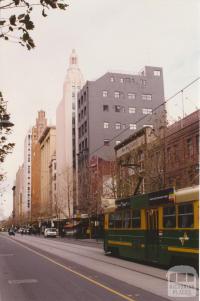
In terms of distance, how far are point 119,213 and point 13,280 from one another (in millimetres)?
11016

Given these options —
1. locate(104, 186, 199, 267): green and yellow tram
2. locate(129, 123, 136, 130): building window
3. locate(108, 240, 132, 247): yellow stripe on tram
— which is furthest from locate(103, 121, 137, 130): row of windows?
locate(104, 186, 199, 267): green and yellow tram

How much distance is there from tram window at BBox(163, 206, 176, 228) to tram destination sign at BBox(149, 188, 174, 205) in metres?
0.33

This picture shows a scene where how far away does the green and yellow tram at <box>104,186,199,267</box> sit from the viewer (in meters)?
18.6

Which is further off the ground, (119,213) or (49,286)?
(119,213)

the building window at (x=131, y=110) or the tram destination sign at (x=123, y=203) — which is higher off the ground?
the building window at (x=131, y=110)

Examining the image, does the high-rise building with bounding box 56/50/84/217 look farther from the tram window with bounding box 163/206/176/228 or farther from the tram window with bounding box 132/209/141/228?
the tram window with bounding box 163/206/176/228

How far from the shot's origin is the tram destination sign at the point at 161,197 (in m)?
20.5

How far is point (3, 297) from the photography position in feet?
43.5

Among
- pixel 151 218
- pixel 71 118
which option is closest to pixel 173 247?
pixel 151 218

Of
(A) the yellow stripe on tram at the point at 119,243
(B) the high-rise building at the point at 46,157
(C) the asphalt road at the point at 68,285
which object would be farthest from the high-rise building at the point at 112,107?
(C) the asphalt road at the point at 68,285

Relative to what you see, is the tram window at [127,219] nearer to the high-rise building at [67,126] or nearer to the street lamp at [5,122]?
the street lamp at [5,122]

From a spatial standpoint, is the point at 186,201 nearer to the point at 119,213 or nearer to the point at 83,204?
the point at 119,213

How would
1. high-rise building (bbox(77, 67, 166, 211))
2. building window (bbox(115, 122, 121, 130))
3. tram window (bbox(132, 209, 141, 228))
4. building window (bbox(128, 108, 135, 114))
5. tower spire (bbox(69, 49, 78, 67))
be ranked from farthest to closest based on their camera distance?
tower spire (bbox(69, 49, 78, 67))
building window (bbox(128, 108, 135, 114))
building window (bbox(115, 122, 121, 130))
high-rise building (bbox(77, 67, 166, 211))
tram window (bbox(132, 209, 141, 228))

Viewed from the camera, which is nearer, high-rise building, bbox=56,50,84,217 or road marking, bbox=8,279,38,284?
road marking, bbox=8,279,38,284
